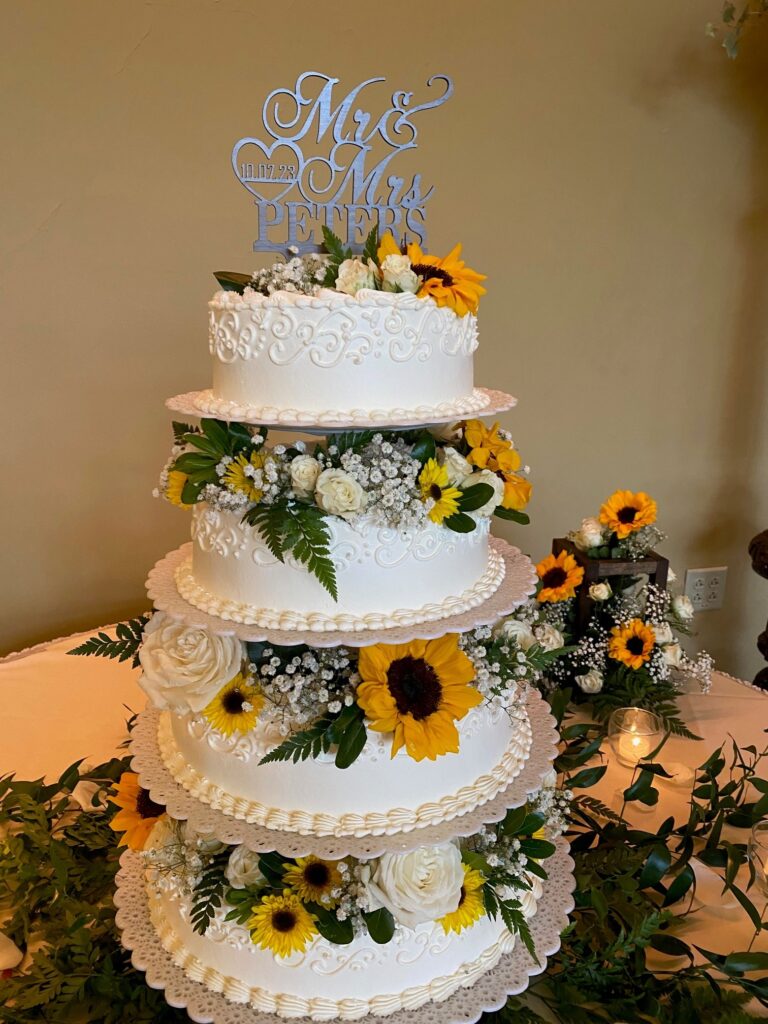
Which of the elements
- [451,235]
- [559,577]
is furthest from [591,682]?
[451,235]

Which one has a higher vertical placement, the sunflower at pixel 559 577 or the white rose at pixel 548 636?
the sunflower at pixel 559 577

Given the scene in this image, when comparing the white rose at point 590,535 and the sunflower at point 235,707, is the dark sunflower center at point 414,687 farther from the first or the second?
the white rose at point 590,535

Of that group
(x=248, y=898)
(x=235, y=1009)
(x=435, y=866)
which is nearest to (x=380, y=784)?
(x=435, y=866)

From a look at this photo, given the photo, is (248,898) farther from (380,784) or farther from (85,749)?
(85,749)

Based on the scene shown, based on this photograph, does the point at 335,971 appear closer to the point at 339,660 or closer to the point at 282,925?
the point at 282,925

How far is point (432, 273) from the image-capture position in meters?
0.99

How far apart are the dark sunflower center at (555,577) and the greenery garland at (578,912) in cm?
38

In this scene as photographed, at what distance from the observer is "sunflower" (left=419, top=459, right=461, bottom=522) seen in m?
0.95

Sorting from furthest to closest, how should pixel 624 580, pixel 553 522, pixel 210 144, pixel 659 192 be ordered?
pixel 553 522, pixel 659 192, pixel 210 144, pixel 624 580

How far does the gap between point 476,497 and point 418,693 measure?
0.82 feet

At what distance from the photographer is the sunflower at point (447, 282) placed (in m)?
0.97

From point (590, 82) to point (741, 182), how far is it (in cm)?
59

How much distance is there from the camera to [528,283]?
227 cm

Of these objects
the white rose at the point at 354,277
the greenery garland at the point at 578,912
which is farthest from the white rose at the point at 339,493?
the greenery garland at the point at 578,912
